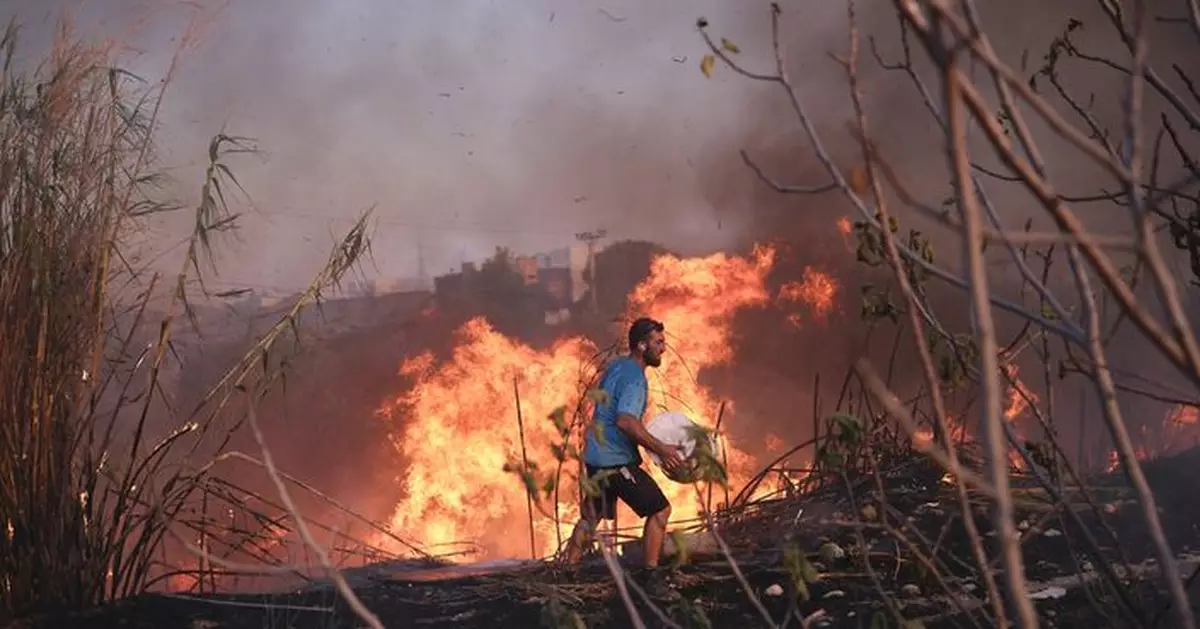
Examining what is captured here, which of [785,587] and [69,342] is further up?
[69,342]

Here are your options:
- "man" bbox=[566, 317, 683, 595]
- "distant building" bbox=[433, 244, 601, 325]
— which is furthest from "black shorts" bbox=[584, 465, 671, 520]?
"distant building" bbox=[433, 244, 601, 325]

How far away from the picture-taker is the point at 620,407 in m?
5.26

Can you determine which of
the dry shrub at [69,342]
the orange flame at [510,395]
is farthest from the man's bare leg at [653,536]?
the orange flame at [510,395]

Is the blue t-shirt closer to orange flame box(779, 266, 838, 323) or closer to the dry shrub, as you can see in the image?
the dry shrub

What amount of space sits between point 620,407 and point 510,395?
798 cm

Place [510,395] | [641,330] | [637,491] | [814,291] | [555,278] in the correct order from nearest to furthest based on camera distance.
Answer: [637,491] < [641,330] < [510,395] < [814,291] < [555,278]

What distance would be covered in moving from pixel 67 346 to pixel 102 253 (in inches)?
14.6

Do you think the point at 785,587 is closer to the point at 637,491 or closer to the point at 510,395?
the point at 637,491

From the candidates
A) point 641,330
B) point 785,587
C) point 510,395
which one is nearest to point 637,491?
point 641,330

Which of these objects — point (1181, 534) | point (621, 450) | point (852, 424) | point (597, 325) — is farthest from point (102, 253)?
point (597, 325)

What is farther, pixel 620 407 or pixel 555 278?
pixel 555 278

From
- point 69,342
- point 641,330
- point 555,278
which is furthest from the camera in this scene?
point 555,278

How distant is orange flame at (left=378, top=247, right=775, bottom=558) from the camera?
1271 cm

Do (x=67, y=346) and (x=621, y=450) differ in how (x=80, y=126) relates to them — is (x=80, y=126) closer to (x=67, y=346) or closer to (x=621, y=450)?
(x=67, y=346)
